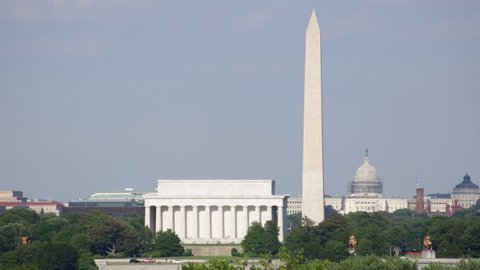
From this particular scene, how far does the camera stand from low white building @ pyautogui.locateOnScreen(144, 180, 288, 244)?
14100cm

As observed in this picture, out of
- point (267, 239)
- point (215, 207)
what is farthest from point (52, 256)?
point (215, 207)

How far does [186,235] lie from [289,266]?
7378 cm

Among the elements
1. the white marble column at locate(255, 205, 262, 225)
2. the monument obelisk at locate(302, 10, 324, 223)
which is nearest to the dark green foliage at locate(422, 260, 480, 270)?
the monument obelisk at locate(302, 10, 324, 223)

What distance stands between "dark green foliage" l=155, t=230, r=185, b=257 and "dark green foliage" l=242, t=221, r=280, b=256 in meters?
4.35

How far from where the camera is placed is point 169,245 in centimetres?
12288

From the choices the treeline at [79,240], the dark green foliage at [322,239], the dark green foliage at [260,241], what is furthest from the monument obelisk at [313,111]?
the treeline at [79,240]

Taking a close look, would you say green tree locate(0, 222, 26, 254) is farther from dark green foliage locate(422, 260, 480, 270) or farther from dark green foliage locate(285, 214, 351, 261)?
dark green foliage locate(422, 260, 480, 270)

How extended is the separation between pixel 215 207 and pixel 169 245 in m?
19.2

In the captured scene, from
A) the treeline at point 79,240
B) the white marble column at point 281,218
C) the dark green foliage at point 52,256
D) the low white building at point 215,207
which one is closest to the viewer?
the dark green foliage at point 52,256

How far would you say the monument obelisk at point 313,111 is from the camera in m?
128

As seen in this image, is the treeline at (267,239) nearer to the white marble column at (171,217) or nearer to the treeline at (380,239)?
the treeline at (380,239)

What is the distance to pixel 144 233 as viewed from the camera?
416 ft

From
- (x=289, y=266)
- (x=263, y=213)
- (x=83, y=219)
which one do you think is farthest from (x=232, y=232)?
(x=289, y=266)

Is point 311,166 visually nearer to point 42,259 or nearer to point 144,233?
point 144,233
